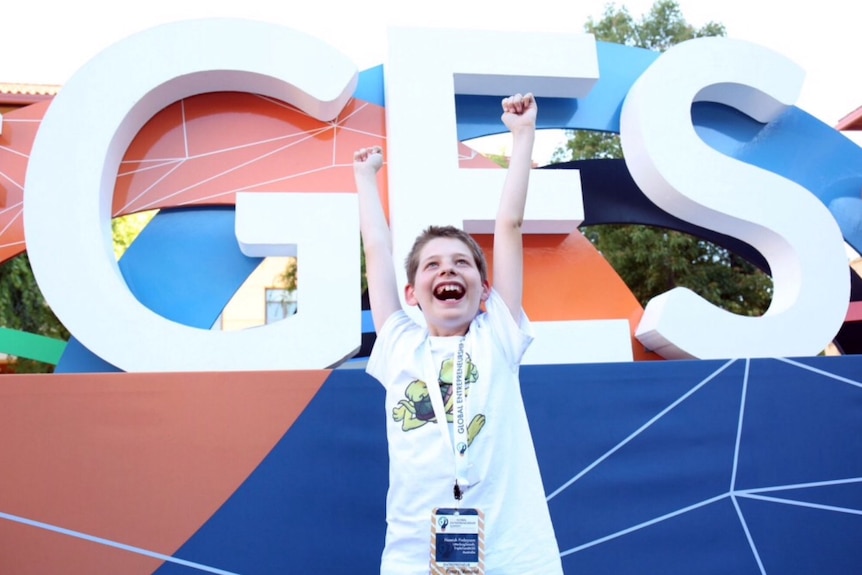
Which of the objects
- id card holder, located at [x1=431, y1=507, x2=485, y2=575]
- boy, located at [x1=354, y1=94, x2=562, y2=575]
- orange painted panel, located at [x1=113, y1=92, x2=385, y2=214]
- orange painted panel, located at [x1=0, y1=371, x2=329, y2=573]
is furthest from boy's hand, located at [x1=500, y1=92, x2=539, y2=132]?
orange painted panel, located at [x1=113, y1=92, x2=385, y2=214]

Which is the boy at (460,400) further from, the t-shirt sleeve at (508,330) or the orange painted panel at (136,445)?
the orange painted panel at (136,445)

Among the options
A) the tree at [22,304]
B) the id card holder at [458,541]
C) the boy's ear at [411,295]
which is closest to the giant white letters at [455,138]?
the boy's ear at [411,295]

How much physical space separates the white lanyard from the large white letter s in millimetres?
3164

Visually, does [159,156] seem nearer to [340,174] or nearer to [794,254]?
[340,174]

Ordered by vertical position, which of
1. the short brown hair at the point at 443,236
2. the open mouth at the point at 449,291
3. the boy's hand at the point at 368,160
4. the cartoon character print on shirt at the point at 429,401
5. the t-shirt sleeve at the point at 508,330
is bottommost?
the cartoon character print on shirt at the point at 429,401

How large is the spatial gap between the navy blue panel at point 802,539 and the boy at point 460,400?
5.15 ft

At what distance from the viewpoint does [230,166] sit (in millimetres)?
4941

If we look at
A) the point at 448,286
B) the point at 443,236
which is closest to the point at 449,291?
the point at 448,286

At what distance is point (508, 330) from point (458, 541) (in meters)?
0.51

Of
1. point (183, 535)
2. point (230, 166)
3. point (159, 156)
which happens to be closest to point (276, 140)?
point (230, 166)

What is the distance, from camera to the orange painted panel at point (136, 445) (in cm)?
263

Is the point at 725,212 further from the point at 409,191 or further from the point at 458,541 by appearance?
the point at 458,541

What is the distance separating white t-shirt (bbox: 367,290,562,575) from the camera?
1631 millimetres

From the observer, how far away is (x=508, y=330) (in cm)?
183
